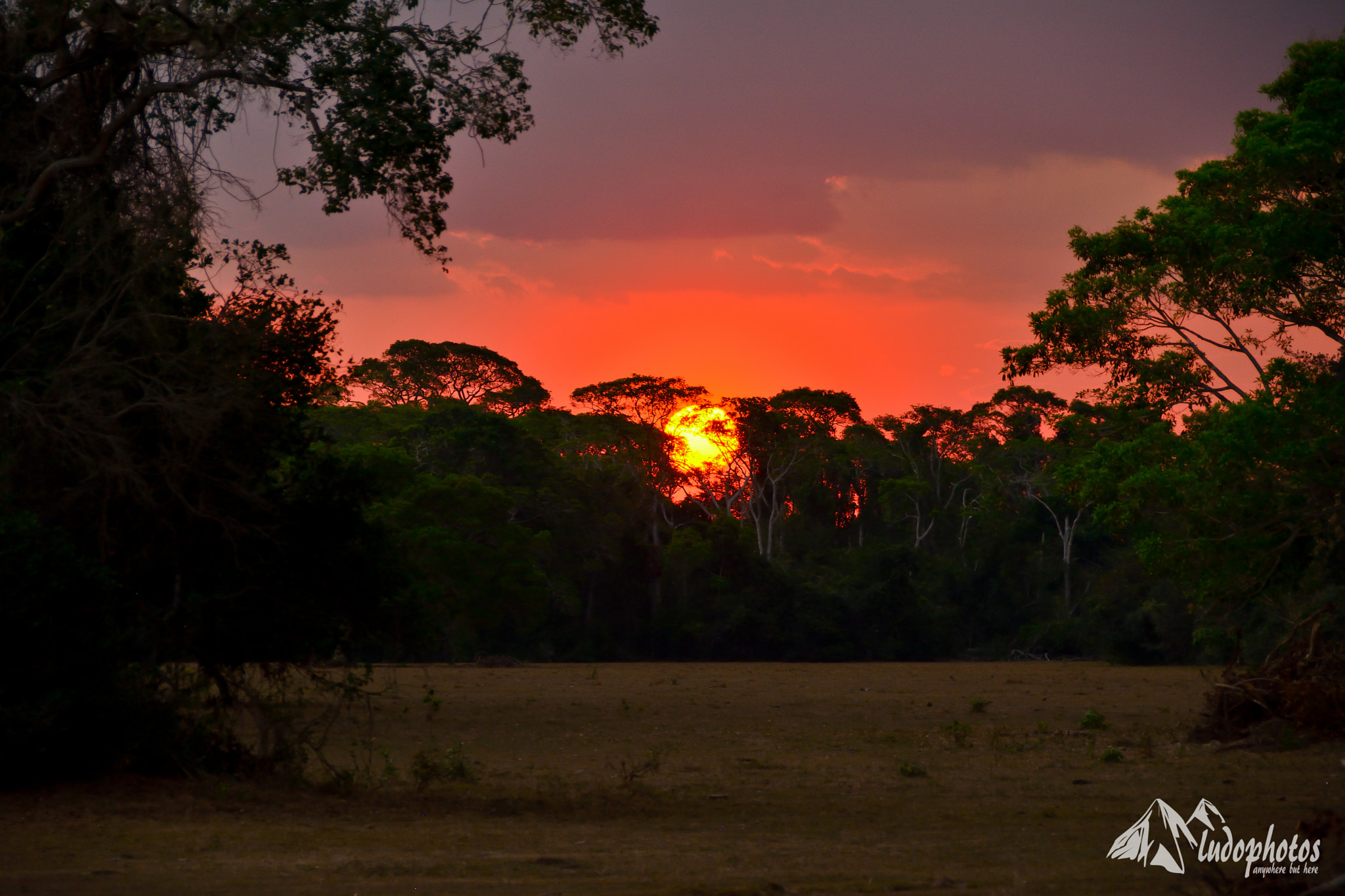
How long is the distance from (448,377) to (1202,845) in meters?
42.5

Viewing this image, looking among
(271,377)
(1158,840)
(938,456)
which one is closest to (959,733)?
(1158,840)

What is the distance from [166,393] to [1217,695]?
1194 centimetres

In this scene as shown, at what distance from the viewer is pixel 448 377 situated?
156 ft

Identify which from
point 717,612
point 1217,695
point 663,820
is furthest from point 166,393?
point 717,612

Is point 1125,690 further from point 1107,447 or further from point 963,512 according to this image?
point 963,512

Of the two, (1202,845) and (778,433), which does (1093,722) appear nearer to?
(1202,845)

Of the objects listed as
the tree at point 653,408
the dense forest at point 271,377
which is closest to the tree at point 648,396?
the tree at point 653,408

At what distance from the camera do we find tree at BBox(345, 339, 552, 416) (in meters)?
45.7

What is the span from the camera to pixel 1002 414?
55594 millimetres

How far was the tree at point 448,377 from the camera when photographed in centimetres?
4566

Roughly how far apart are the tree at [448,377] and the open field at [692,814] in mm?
29335

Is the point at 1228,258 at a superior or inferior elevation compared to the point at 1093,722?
superior

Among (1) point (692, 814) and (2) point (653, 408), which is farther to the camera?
(2) point (653, 408)

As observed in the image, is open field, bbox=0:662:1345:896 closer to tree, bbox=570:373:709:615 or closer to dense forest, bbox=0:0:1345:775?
dense forest, bbox=0:0:1345:775
